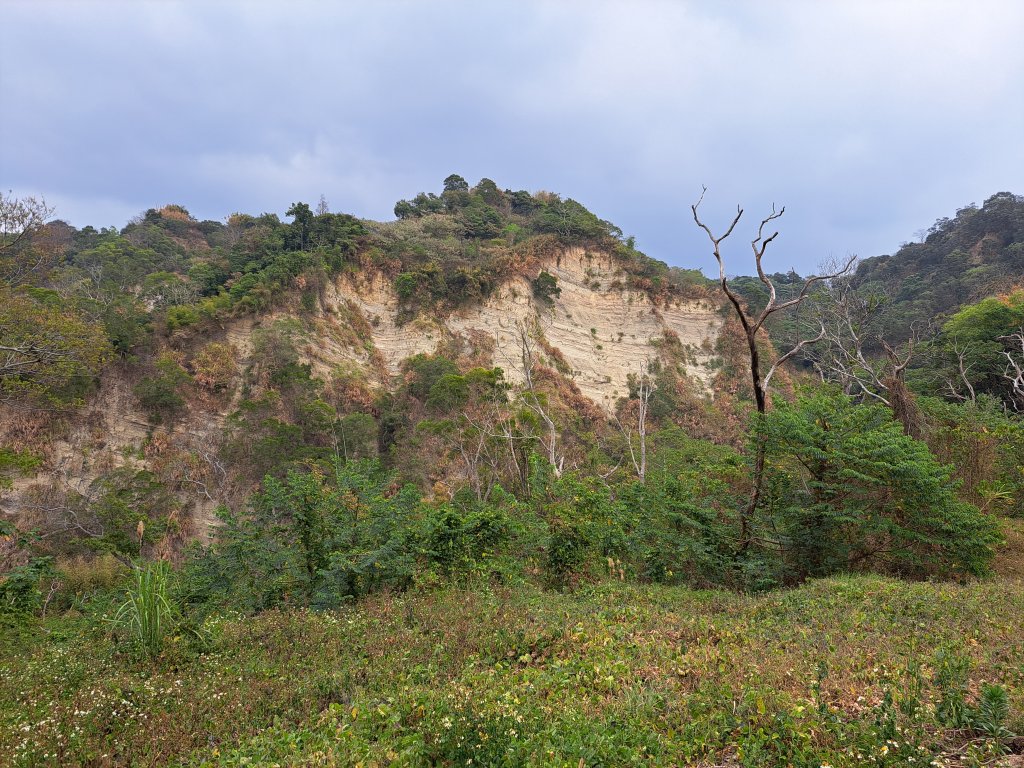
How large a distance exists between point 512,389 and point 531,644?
2298 centimetres

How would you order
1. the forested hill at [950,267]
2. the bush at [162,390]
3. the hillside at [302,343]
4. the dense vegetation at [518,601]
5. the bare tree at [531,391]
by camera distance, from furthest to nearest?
the forested hill at [950,267] < the bare tree at [531,391] < the bush at [162,390] < the hillside at [302,343] < the dense vegetation at [518,601]

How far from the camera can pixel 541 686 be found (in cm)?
431

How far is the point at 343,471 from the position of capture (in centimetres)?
848

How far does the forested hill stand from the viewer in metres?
37.4

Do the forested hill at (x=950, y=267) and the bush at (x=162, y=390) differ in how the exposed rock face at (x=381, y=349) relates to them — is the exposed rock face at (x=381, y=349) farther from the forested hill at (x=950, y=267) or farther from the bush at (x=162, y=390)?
the forested hill at (x=950, y=267)

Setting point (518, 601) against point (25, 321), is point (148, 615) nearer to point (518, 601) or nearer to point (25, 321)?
point (518, 601)

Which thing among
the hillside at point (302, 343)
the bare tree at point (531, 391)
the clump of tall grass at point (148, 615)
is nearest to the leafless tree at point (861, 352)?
the hillside at point (302, 343)

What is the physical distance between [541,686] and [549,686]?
74 mm

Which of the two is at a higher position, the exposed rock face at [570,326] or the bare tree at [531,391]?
the exposed rock face at [570,326]

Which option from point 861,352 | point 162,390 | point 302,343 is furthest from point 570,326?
point 162,390

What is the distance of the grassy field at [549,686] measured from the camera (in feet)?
10.5

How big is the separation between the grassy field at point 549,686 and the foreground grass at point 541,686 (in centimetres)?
2

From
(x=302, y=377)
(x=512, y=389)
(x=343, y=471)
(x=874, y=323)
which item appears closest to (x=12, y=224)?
(x=343, y=471)

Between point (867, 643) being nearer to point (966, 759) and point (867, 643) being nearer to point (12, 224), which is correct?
point (966, 759)
